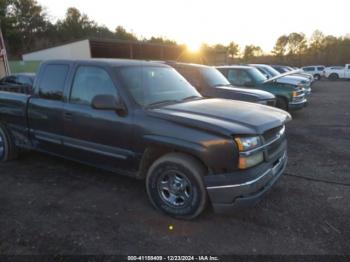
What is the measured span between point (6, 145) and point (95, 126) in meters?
2.47

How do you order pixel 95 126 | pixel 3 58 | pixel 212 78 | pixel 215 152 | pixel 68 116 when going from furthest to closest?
pixel 3 58
pixel 212 78
pixel 68 116
pixel 95 126
pixel 215 152

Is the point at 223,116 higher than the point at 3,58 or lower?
lower

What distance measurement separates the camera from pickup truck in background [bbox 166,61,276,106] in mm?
7141

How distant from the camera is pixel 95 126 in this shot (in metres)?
3.85

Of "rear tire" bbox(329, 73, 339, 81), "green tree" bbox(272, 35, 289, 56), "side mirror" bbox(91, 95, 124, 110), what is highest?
"green tree" bbox(272, 35, 289, 56)

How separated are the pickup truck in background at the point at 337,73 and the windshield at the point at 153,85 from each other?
35.6 m

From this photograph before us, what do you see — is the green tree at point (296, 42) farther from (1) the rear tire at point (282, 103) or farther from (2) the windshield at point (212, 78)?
(2) the windshield at point (212, 78)

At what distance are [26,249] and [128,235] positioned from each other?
1.02 m

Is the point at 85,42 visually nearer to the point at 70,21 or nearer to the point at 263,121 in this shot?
the point at 263,121

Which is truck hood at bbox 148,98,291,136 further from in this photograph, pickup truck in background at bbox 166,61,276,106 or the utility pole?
the utility pole

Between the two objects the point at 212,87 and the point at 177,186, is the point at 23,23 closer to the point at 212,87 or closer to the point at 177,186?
the point at 212,87

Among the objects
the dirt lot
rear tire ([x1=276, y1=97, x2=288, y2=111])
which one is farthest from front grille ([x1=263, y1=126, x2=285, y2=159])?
rear tire ([x1=276, y1=97, x2=288, y2=111])

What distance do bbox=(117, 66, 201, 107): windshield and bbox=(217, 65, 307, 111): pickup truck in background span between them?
5.68 meters

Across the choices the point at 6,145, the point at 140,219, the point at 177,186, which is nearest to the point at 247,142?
the point at 177,186
